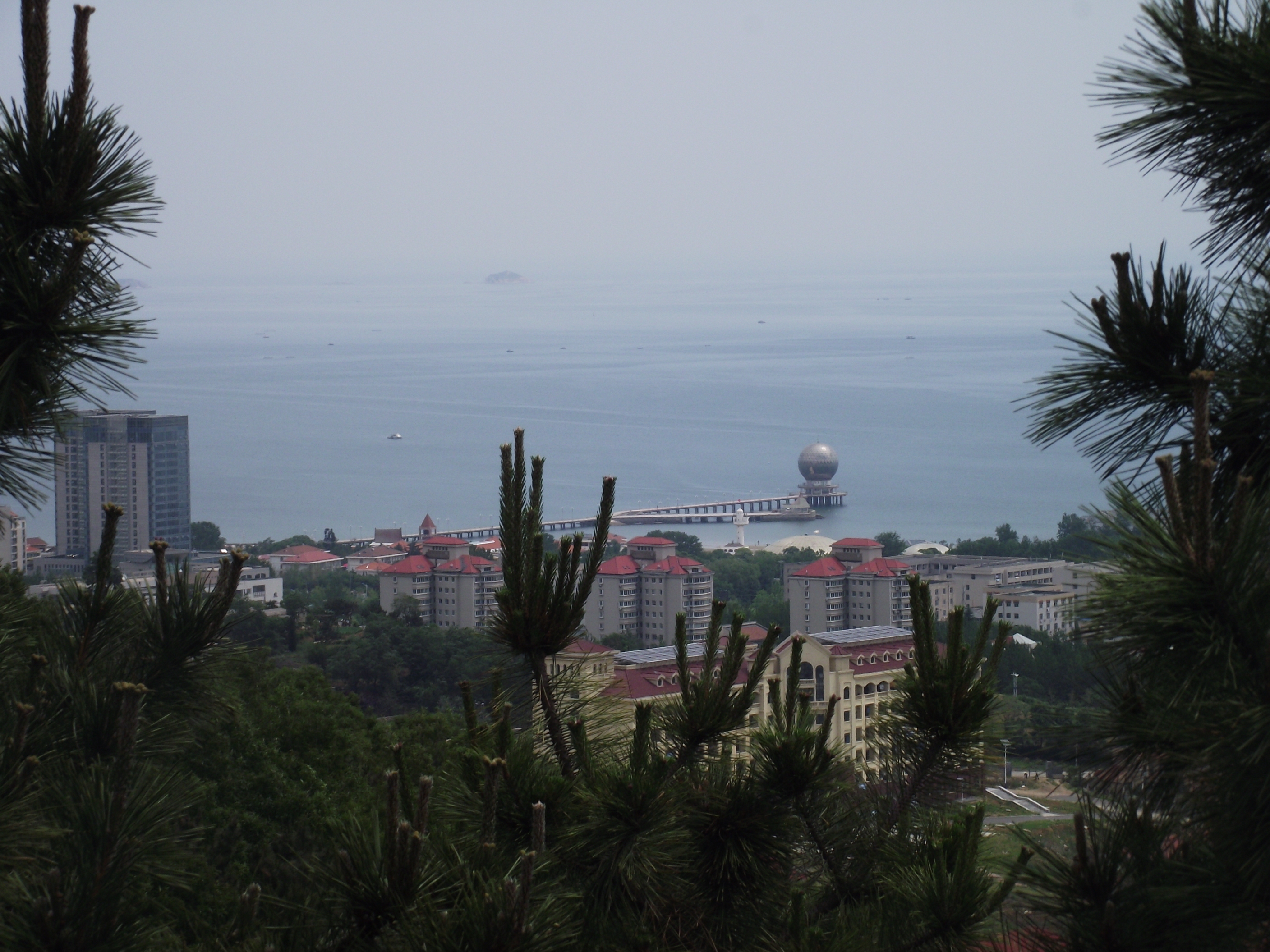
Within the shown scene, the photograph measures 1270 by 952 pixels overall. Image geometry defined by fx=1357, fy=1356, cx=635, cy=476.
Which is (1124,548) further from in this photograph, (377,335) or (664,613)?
(377,335)

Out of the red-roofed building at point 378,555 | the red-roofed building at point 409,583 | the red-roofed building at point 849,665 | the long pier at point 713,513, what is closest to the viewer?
the red-roofed building at point 849,665

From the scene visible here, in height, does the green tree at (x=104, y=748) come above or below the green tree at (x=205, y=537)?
below

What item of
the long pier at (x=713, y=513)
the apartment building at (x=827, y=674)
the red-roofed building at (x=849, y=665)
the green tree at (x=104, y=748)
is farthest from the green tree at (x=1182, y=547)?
the long pier at (x=713, y=513)

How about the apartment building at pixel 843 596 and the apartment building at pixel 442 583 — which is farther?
the apartment building at pixel 442 583

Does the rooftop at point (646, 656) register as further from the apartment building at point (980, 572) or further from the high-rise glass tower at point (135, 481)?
the high-rise glass tower at point (135, 481)

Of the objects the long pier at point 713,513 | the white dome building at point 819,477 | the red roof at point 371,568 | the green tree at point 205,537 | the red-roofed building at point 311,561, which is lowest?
the red roof at point 371,568

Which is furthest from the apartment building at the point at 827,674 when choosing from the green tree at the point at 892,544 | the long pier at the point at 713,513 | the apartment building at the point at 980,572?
the long pier at the point at 713,513

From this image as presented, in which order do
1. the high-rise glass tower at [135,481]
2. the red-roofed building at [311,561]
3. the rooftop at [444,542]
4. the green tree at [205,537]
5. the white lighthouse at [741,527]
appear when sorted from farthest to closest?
1. the white lighthouse at [741,527]
2. the green tree at [205,537]
3. the high-rise glass tower at [135,481]
4. the red-roofed building at [311,561]
5. the rooftop at [444,542]

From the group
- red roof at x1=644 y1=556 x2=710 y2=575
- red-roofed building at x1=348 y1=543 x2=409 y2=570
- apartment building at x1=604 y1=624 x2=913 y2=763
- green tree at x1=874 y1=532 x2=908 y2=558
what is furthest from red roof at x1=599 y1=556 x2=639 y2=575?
apartment building at x1=604 y1=624 x2=913 y2=763
